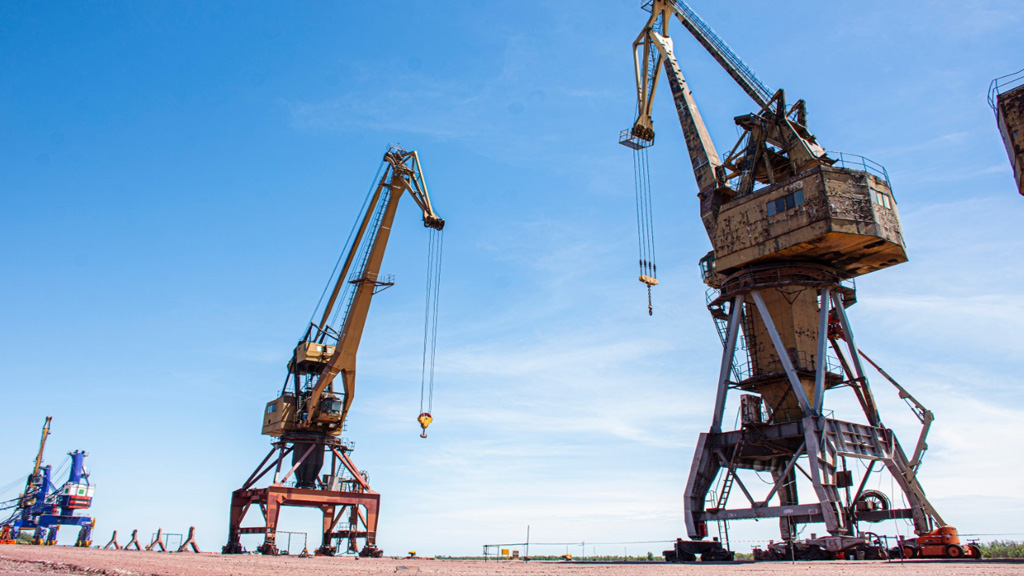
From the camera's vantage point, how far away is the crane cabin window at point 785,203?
105 ft

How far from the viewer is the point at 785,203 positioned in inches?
1277

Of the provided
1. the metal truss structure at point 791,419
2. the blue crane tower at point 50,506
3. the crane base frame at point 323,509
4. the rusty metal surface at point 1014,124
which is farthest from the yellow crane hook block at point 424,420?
the blue crane tower at point 50,506

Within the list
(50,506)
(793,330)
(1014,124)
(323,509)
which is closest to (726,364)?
(793,330)

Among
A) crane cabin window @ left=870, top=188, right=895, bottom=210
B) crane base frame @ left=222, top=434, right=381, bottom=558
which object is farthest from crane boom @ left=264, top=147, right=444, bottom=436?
Result: crane cabin window @ left=870, top=188, right=895, bottom=210

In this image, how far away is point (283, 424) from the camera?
48938 mm

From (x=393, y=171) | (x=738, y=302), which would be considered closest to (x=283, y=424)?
(x=393, y=171)

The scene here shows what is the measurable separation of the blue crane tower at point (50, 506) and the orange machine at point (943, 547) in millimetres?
82897

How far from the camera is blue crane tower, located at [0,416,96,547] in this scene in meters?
78.1

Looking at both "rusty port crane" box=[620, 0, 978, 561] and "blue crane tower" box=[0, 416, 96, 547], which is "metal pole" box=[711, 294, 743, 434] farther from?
"blue crane tower" box=[0, 416, 96, 547]

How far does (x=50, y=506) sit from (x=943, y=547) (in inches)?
3517

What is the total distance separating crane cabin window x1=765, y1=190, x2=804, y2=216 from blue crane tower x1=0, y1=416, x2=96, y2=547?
80.8m

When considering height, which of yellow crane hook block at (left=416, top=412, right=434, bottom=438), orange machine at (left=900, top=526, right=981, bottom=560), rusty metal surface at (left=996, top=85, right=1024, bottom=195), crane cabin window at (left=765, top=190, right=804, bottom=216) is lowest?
orange machine at (left=900, top=526, right=981, bottom=560)

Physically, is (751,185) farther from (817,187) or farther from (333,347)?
(333,347)

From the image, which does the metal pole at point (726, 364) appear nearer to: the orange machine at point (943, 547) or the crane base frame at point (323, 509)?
the orange machine at point (943, 547)
